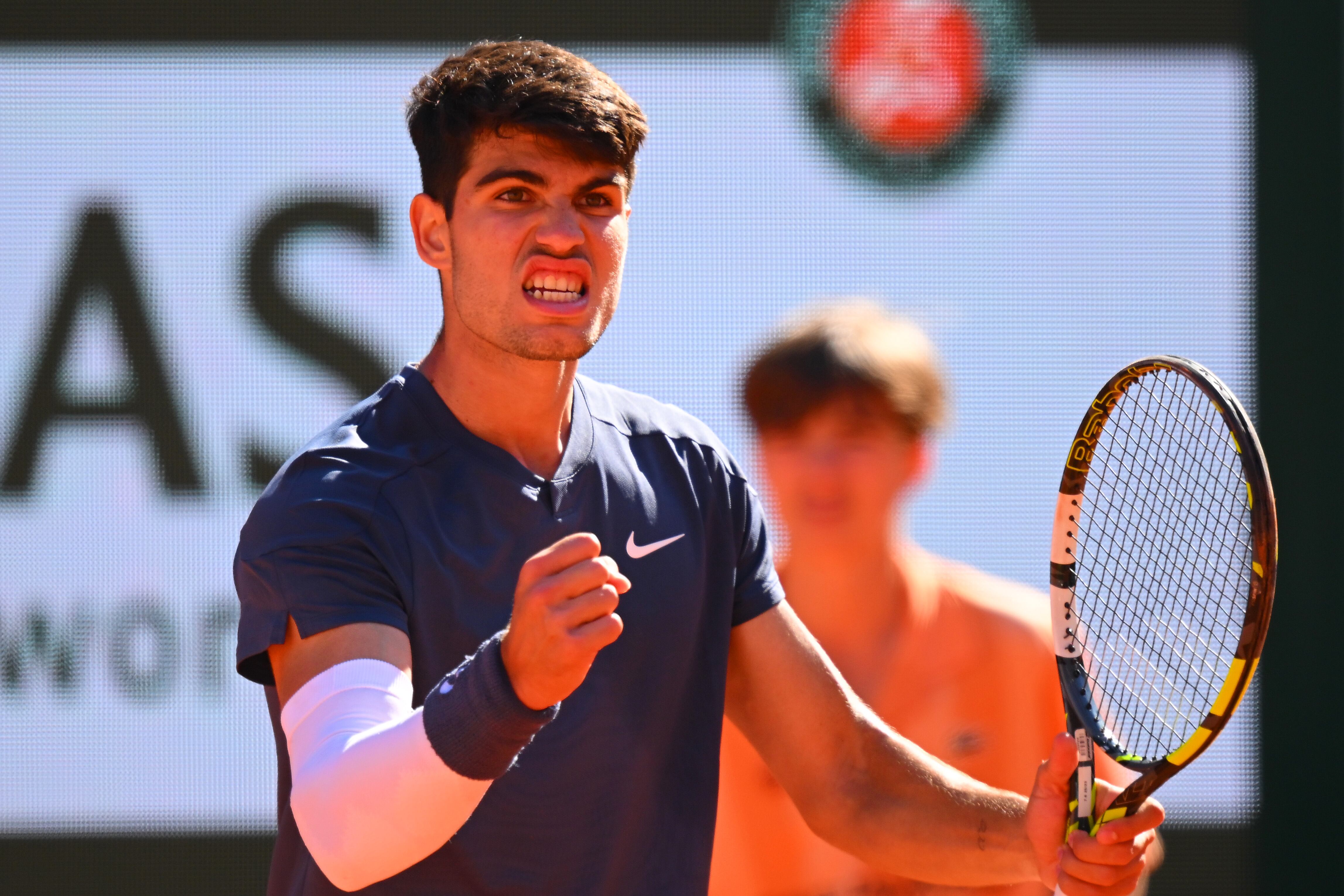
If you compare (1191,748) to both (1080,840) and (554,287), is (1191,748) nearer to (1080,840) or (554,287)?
(1080,840)

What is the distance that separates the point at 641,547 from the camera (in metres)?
1.66

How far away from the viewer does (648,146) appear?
3.71 meters

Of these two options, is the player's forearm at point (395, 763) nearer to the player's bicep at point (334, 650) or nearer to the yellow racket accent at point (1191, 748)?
the player's bicep at point (334, 650)

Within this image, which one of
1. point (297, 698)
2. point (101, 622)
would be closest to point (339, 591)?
point (297, 698)

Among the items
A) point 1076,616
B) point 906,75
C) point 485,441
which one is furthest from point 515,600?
point 906,75

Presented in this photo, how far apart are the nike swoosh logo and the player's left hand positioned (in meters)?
0.49

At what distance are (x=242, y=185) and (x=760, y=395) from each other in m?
1.65

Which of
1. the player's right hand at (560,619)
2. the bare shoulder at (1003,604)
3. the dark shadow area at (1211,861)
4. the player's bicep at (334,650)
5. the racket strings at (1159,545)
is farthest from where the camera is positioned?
the dark shadow area at (1211,861)

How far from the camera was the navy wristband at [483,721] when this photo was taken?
1.23 meters

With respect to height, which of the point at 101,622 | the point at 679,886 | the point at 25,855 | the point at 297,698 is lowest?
the point at 25,855

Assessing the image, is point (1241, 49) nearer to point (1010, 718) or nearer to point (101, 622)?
point (1010, 718)

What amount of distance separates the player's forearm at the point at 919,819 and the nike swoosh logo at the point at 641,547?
0.35 m

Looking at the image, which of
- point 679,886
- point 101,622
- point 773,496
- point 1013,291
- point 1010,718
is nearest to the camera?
point 679,886

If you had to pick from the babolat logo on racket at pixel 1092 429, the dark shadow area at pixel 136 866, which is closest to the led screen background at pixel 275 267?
the dark shadow area at pixel 136 866
